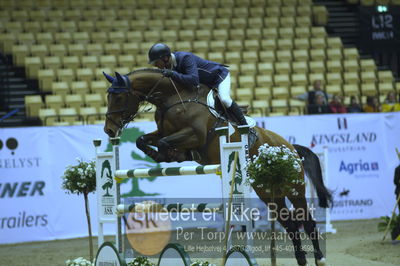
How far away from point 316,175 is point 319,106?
16.3 feet

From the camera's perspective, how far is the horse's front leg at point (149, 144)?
6834 millimetres

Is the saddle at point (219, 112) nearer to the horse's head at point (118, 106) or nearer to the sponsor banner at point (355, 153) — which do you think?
the horse's head at point (118, 106)

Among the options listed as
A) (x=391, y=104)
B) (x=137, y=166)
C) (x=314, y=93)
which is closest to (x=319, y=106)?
(x=314, y=93)

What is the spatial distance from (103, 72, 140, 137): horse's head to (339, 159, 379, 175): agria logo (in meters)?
6.53

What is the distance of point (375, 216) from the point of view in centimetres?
1263

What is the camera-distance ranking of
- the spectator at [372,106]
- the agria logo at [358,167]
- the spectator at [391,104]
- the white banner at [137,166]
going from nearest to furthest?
the white banner at [137,166]
the agria logo at [358,167]
the spectator at [391,104]
the spectator at [372,106]

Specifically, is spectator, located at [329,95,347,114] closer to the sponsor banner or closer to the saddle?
the sponsor banner

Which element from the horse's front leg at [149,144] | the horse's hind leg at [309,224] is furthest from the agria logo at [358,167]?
the horse's front leg at [149,144]

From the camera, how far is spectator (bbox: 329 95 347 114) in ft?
42.5

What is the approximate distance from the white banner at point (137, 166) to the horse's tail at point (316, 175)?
3301 millimetres

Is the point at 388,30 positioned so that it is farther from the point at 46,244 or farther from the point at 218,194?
the point at 46,244

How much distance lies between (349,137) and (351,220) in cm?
156

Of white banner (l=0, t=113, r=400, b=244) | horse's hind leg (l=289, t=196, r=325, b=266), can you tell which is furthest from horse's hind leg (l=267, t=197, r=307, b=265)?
white banner (l=0, t=113, r=400, b=244)

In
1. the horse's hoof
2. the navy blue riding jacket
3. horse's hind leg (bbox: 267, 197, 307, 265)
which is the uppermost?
the navy blue riding jacket
